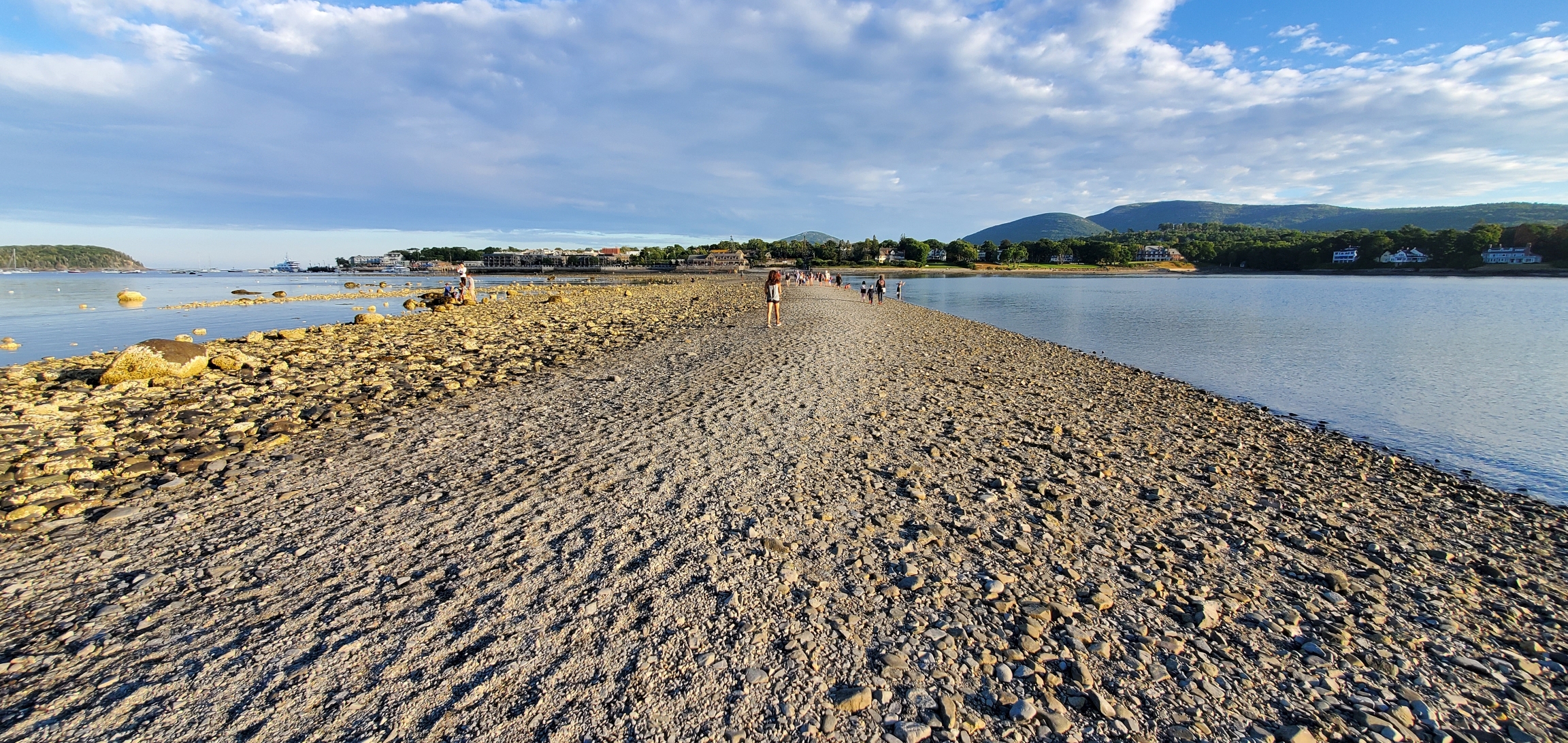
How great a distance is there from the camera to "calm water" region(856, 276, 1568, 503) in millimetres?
10820

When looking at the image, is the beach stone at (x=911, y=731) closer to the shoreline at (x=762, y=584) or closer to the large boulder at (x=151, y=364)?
the shoreline at (x=762, y=584)

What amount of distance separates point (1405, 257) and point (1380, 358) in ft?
506

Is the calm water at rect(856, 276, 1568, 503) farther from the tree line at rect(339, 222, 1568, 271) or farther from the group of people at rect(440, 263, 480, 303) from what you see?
the tree line at rect(339, 222, 1568, 271)

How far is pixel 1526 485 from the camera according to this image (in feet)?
27.5

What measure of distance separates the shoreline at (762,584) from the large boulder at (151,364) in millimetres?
1729

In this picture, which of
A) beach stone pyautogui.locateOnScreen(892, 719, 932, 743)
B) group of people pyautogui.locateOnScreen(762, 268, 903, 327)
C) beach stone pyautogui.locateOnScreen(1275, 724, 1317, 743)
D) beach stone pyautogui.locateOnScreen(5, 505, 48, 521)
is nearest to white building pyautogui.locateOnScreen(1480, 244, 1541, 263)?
group of people pyautogui.locateOnScreen(762, 268, 903, 327)

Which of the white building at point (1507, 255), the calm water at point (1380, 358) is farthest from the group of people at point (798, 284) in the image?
the white building at point (1507, 255)

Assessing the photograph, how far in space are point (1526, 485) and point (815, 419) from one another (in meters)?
9.95

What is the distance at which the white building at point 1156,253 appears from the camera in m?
172

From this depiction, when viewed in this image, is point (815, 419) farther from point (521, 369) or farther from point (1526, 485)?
Answer: point (1526, 485)

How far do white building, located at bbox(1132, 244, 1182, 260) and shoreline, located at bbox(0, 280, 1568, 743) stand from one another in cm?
19288

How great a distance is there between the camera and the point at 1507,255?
115312 millimetres

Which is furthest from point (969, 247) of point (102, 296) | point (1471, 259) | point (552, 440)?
point (552, 440)

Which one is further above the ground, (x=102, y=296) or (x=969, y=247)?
(x=969, y=247)
